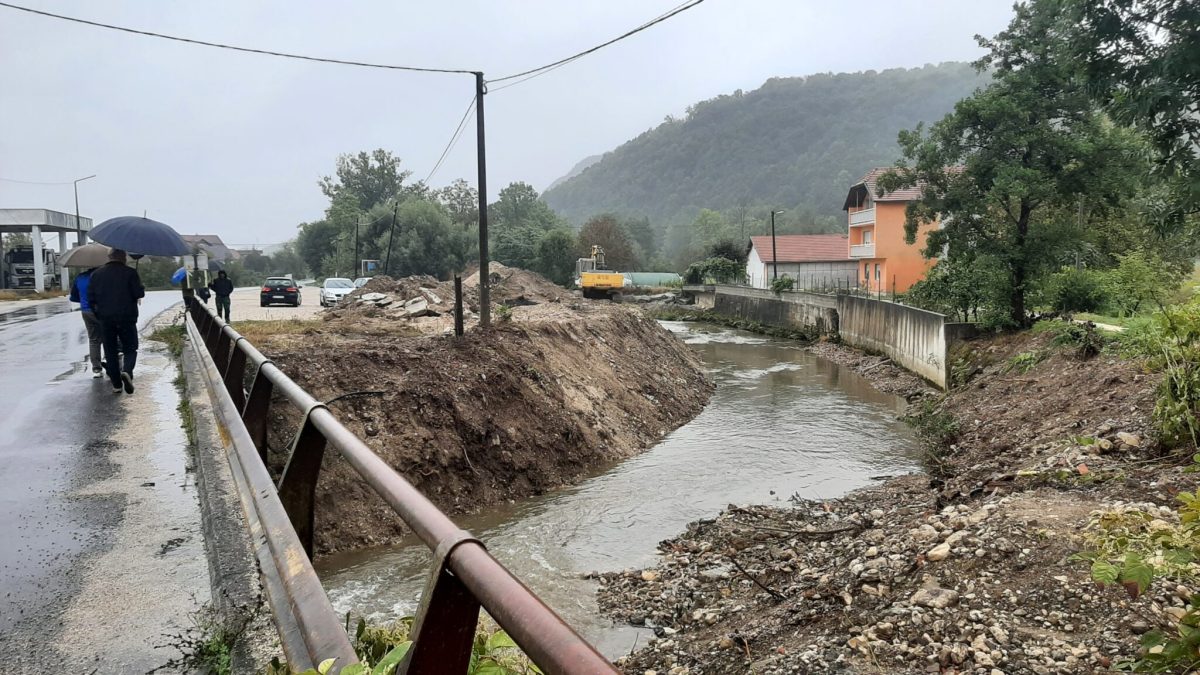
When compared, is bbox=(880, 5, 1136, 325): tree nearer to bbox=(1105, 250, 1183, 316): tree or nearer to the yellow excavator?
bbox=(1105, 250, 1183, 316): tree

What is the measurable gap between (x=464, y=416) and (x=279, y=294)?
23942mm

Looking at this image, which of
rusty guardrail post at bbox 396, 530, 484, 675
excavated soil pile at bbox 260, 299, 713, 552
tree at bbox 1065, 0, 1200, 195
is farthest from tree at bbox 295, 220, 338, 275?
rusty guardrail post at bbox 396, 530, 484, 675

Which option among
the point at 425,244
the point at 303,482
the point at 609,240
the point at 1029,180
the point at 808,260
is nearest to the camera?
the point at 303,482

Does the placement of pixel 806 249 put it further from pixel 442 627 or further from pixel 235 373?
pixel 442 627

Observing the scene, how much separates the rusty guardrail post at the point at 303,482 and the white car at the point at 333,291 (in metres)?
31.0

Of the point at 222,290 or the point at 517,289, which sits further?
the point at 517,289

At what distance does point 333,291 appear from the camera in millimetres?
34188

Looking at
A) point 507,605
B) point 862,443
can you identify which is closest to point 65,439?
point 507,605

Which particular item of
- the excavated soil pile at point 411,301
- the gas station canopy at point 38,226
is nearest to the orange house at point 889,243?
the excavated soil pile at point 411,301

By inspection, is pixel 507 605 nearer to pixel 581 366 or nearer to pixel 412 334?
pixel 581 366

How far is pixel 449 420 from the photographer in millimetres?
11406

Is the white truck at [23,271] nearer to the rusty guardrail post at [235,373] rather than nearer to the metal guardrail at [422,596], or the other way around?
the rusty guardrail post at [235,373]

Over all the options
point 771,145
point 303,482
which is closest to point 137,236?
point 303,482

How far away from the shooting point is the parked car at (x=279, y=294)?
32.1m
